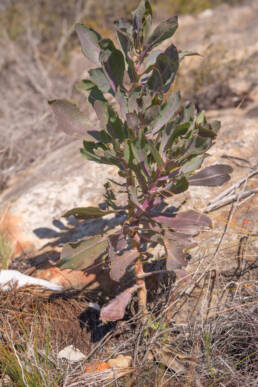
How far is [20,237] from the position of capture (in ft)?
7.39

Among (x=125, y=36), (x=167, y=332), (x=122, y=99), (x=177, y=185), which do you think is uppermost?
(x=125, y=36)

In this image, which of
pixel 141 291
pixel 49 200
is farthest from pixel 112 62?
pixel 49 200

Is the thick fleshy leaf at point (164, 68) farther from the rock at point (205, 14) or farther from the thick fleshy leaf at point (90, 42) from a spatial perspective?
the rock at point (205, 14)

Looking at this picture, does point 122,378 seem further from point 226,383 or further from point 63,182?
point 63,182

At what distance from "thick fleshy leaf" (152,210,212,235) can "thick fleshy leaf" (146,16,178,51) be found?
2.51 feet

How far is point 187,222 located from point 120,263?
1.16 ft

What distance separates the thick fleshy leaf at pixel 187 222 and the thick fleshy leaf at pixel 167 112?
412 mm

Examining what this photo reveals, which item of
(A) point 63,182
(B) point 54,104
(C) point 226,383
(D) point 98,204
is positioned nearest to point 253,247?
(C) point 226,383

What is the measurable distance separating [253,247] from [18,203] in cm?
156

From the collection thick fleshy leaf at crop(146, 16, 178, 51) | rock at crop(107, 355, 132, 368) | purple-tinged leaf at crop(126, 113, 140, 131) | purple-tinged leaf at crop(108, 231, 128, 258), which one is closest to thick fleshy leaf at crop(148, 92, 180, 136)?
purple-tinged leaf at crop(126, 113, 140, 131)

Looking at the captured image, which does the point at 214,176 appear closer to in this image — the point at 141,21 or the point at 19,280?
the point at 141,21

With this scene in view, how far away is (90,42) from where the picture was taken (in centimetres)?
157

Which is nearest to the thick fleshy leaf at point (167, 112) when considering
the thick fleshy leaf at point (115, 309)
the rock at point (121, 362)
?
the thick fleshy leaf at point (115, 309)

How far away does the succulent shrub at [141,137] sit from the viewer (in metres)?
1.45
